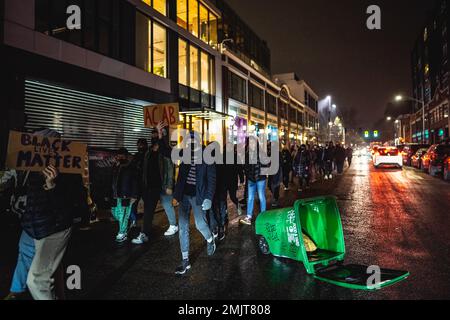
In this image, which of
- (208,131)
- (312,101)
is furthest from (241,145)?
(312,101)

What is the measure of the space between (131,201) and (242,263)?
101 inches

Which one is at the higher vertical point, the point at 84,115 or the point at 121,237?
the point at 84,115

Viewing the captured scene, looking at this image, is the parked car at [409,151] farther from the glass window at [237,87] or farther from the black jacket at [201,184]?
the black jacket at [201,184]

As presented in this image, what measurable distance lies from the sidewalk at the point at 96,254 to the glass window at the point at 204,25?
15.2m

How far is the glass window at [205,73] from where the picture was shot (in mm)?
19734

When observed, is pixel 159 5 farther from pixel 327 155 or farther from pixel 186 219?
pixel 186 219

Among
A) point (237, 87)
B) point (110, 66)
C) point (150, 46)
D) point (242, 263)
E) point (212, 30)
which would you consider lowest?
point (242, 263)

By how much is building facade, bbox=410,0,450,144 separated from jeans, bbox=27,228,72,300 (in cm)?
4029

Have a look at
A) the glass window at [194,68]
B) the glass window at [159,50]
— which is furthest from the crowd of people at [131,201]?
the glass window at [194,68]

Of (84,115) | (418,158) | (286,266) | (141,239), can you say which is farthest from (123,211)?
(418,158)

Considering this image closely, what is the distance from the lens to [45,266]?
10.6 ft
